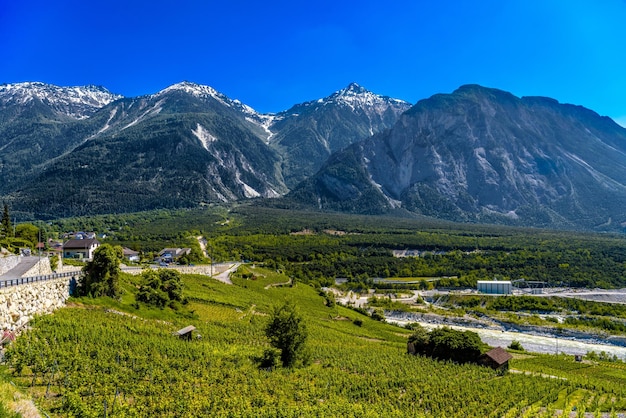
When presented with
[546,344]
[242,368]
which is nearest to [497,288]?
[546,344]

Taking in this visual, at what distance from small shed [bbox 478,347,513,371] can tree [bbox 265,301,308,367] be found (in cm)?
2078

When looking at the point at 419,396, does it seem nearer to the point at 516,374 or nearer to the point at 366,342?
the point at 516,374

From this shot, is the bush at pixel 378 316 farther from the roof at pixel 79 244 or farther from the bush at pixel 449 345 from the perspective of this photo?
the roof at pixel 79 244

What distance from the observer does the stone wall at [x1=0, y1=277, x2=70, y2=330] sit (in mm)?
32125

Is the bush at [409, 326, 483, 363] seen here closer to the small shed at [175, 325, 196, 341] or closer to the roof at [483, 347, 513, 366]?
the roof at [483, 347, 513, 366]

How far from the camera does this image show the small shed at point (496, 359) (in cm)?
4919

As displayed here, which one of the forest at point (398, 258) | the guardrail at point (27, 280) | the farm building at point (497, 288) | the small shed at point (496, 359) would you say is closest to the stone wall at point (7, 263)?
the guardrail at point (27, 280)

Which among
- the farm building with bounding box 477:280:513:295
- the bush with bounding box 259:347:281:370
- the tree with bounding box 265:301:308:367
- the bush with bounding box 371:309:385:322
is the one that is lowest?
the bush with bounding box 371:309:385:322

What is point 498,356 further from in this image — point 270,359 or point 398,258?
point 398,258

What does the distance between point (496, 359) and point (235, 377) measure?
29.5 metres

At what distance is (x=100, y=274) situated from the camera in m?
47.2

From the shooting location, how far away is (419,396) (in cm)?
3734

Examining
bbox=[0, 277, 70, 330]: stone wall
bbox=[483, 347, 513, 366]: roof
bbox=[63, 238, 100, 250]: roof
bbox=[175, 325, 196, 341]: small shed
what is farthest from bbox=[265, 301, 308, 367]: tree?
bbox=[63, 238, 100, 250]: roof

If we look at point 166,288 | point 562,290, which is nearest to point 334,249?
point 562,290
